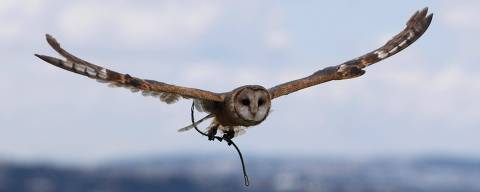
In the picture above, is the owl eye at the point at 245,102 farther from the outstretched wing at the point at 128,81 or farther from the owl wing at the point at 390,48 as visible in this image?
the owl wing at the point at 390,48

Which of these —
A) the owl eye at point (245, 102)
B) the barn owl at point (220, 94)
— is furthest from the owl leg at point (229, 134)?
the owl eye at point (245, 102)

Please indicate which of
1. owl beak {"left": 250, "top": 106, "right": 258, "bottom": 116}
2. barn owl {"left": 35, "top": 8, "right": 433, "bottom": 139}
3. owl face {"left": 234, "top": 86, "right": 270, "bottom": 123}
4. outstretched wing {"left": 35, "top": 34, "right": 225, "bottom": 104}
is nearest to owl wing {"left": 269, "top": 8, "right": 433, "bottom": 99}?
barn owl {"left": 35, "top": 8, "right": 433, "bottom": 139}

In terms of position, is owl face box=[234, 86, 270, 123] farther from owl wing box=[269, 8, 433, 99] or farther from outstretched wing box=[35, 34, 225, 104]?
owl wing box=[269, 8, 433, 99]

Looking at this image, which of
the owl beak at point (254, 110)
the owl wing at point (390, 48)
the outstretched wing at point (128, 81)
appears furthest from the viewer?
the owl wing at point (390, 48)

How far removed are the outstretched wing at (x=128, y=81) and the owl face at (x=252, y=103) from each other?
0.54m

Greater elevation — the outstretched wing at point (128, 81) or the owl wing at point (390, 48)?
the owl wing at point (390, 48)

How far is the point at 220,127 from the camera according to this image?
16.7 meters

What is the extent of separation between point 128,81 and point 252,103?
63.4 inches

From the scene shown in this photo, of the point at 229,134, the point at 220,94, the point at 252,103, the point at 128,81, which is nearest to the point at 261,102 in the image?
the point at 252,103

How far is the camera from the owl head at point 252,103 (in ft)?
50.5

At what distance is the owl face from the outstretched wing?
54 centimetres

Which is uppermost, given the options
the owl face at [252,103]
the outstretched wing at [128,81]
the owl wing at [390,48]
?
the owl wing at [390,48]

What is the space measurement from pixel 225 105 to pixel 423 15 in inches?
149

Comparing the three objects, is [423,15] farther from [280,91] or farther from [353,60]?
[280,91]
